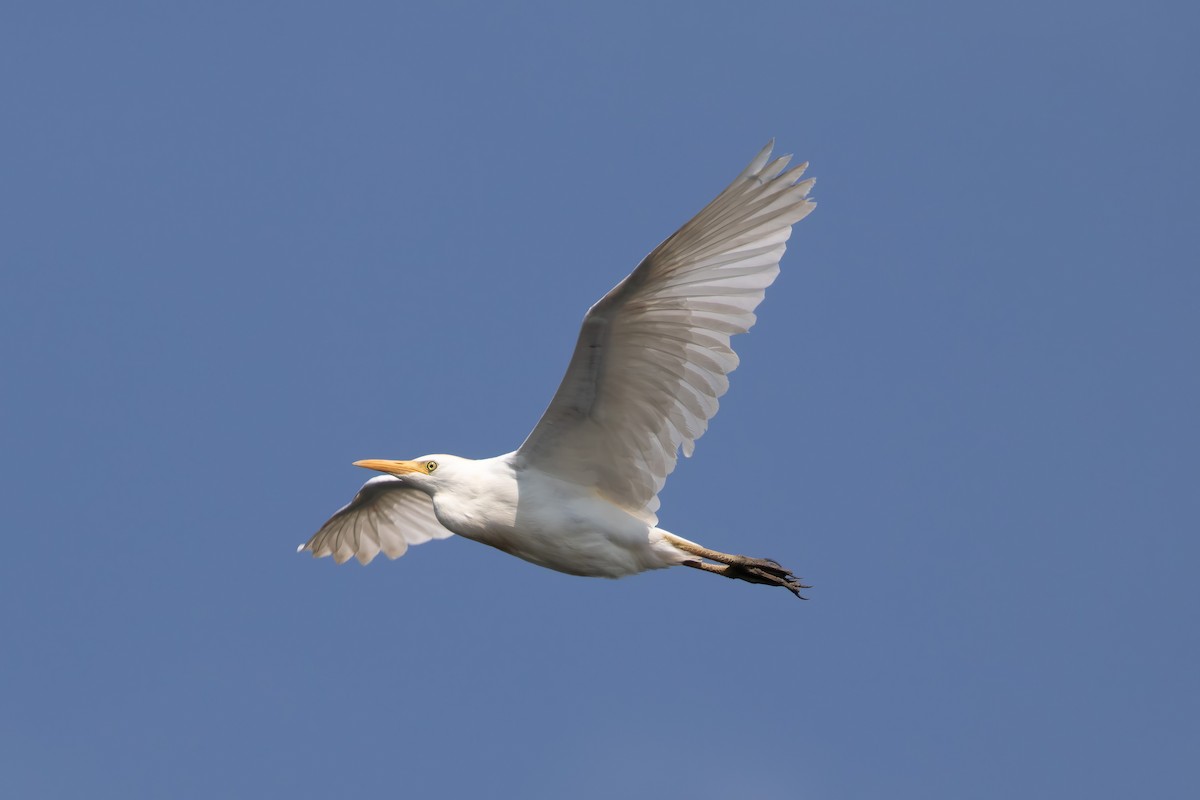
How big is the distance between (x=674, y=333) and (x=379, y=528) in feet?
21.3

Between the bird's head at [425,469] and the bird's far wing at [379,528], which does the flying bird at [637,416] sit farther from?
the bird's far wing at [379,528]

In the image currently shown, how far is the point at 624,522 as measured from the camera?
623 inches

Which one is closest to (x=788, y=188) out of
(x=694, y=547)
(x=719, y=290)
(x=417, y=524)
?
(x=719, y=290)

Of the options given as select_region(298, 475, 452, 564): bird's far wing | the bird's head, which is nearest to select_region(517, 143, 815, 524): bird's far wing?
the bird's head

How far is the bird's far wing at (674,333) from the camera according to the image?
14.6 m

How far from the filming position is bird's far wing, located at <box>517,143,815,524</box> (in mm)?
14648

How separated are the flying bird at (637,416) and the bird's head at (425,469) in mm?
14

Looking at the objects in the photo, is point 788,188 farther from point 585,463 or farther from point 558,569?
point 558,569

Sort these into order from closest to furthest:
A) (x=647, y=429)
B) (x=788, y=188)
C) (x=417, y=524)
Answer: (x=788, y=188)
(x=647, y=429)
(x=417, y=524)

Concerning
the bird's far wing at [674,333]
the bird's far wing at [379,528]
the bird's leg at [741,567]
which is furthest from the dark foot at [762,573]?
the bird's far wing at [379,528]

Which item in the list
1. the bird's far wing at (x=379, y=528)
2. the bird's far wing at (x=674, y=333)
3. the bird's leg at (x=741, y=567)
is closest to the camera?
the bird's far wing at (x=674, y=333)

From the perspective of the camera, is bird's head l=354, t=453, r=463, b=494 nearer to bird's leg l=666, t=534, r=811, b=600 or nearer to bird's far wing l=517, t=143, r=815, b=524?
bird's far wing l=517, t=143, r=815, b=524

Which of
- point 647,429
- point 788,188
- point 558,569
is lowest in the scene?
point 558,569

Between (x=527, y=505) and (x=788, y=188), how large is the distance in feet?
12.7
